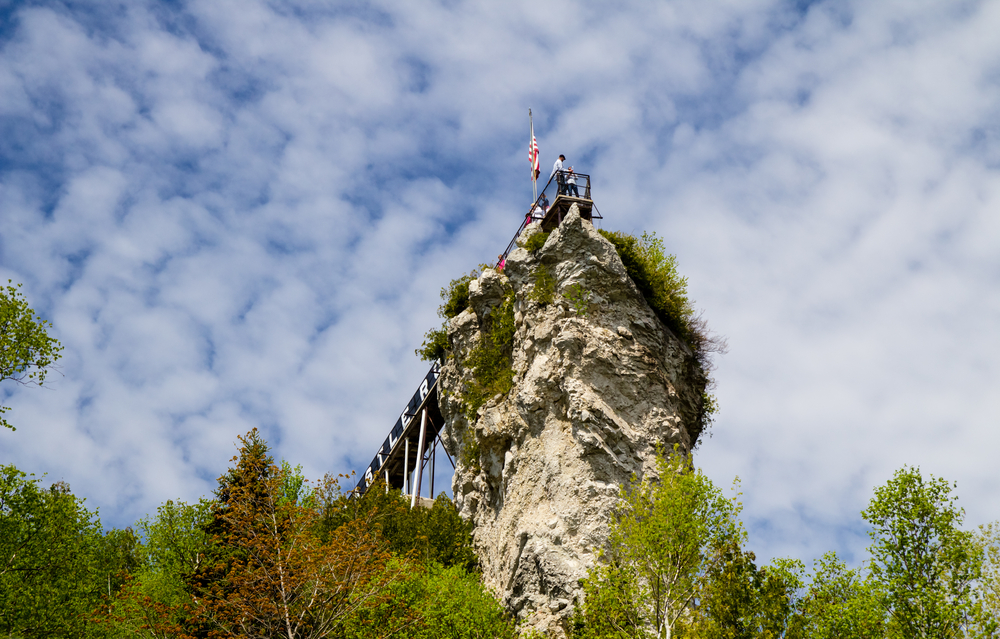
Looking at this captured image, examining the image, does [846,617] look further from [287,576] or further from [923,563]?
[287,576]

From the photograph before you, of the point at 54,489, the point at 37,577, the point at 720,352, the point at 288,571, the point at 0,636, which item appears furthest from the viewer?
the point at 54,489

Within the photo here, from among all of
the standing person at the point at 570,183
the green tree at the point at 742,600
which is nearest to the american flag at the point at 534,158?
the standing person at the point at 570,183

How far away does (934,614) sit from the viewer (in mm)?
19094

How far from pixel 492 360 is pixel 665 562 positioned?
14.9 meters

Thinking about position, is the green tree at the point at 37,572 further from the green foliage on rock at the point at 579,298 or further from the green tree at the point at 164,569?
the green foliage on rock at the point at 579,298

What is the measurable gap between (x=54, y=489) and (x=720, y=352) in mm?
33285

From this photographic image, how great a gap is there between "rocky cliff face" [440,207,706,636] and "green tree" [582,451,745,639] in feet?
12.0

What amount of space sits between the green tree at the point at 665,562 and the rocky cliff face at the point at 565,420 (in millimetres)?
3660

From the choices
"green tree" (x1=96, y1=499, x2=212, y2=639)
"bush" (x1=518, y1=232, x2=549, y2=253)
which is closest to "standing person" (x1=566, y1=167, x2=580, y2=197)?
"bush" (x1=518, y1=232, x2=549, y2=253)

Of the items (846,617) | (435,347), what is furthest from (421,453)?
(846,617)

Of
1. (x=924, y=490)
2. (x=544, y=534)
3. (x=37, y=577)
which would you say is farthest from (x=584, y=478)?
(x=37, y=577)

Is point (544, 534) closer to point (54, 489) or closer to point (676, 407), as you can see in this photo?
point (676, 407)

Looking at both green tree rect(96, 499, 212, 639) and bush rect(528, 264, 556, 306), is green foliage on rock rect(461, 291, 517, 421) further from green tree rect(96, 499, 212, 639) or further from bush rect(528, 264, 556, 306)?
green tree rect(96, 499, 212, 639)

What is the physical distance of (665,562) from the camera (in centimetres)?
2153
